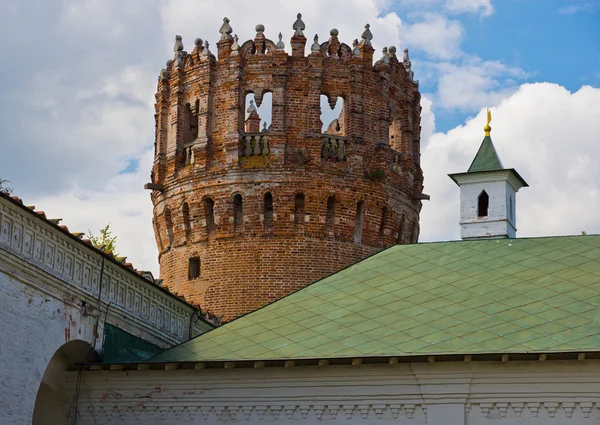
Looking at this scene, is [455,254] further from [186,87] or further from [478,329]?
[186,87]

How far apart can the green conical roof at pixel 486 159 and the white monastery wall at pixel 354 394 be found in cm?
899

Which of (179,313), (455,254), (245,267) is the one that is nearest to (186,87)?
(245,267)

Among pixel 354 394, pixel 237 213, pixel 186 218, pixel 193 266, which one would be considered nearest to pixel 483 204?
pixel 237 213

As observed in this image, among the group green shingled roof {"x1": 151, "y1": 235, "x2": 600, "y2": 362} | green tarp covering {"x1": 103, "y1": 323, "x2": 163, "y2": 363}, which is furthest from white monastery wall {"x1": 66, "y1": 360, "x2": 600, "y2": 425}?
green tarp covering {"x1": 103, "y1": 323, "x2": 163, "y2": 363}

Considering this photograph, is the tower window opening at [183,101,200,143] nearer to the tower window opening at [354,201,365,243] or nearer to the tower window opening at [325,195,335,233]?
the tower window opening at [325,195,335,233]

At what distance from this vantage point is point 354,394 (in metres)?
18.5

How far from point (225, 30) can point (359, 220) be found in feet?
19.2

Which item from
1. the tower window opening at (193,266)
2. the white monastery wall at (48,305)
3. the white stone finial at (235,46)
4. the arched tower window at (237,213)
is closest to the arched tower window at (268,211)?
the arched tower window at (237,213)

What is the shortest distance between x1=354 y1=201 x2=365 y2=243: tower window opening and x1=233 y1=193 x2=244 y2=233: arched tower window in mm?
2760

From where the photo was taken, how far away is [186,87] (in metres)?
30.2

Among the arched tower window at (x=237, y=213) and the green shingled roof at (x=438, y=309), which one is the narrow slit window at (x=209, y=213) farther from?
the green shingled roof at (x=438, y=309)

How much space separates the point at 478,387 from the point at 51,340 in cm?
657

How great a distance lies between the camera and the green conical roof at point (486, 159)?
26.4 meters

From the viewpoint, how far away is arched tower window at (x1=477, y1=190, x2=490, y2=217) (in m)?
26.1
